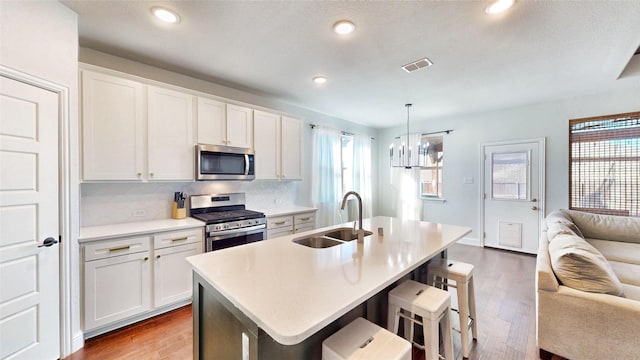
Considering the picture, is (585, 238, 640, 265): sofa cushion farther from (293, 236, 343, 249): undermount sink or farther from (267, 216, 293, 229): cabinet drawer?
(267, 216, 293, 229): cabinet drawer

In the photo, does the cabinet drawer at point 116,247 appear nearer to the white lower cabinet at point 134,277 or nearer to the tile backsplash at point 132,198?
the white lower cabinet at point 134,277

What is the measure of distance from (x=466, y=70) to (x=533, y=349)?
9.31ft

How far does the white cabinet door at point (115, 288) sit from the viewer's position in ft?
6.76

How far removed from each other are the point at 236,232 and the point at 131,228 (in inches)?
38.5

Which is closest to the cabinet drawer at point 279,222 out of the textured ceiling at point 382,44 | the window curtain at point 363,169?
the textured ceiling at point 382,44

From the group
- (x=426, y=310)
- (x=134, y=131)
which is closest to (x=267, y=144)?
(x=134, y=131)

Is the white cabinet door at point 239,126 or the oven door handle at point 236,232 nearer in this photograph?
the oven door handle at point 236,232

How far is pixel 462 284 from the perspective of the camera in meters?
1.92

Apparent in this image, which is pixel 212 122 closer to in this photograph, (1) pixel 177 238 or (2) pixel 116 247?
(1) pixel 177 238

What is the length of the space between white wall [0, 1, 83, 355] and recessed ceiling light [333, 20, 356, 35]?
2.09 meters

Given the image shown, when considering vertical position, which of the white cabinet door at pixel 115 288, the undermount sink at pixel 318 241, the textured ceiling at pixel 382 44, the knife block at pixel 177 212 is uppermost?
the textured ceiling at pixel 382 44

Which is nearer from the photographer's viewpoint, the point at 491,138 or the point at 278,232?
the point at 278,232

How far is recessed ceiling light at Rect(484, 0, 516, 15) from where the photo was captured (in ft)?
5.93

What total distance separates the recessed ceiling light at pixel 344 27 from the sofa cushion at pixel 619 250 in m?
3.73
